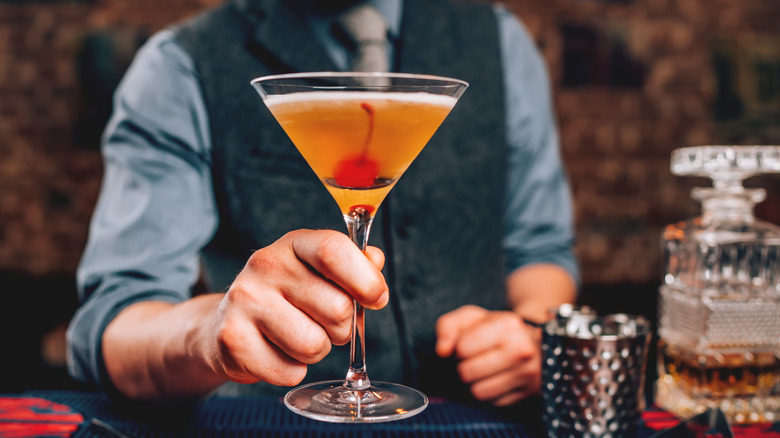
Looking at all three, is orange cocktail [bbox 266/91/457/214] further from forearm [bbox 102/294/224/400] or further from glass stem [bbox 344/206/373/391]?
forearm [bbox 102/294/224/400]

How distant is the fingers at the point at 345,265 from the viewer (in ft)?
1.95

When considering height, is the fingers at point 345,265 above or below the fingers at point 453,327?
above

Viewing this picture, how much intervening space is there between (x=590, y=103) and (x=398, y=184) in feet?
6.96

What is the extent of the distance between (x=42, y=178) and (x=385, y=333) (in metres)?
2.32

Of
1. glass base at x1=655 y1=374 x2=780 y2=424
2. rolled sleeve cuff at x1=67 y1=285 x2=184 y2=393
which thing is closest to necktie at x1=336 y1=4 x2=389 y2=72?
rolled sleeve cuff at x1=67 y1=285 x2=184 y2=393

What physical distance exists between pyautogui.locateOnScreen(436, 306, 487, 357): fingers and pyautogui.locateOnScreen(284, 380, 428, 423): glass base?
20 centimetres

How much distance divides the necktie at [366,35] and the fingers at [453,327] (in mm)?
483

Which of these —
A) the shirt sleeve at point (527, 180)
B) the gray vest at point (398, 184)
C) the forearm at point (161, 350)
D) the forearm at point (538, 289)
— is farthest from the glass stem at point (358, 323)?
the shirt sleeve at point (527, 180)

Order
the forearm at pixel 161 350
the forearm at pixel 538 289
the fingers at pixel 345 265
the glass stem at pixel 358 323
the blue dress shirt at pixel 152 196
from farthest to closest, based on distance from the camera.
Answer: the forearm at pixel 538 289
the blue dress shirt at pixel 152 196
the forearm at pixel 161 350
the glass stem at pixel 358 323
the fingers at pixel 345 265

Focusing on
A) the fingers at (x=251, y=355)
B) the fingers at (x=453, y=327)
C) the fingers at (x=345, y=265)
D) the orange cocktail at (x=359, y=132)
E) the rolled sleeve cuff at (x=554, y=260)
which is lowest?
the rolled sleeve cuff at (x=554, y=260)

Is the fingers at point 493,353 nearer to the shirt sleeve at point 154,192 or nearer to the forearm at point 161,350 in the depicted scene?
the forearm at point 161,350

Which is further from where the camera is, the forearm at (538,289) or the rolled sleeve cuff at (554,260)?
the rolled sleeve cuff at (554,260)

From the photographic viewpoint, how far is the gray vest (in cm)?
123

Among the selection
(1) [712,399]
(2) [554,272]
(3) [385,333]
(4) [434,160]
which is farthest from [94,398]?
(2) [554,272]
